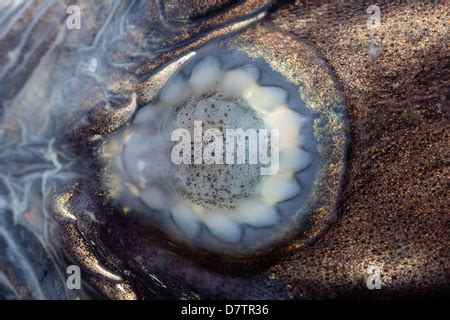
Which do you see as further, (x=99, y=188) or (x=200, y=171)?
(x=99, y=188)

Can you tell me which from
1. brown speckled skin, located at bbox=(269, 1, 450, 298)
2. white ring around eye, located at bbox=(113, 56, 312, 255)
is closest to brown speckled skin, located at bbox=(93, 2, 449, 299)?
brown speckled skin, located at bbox=(269, 1, 450, 298)

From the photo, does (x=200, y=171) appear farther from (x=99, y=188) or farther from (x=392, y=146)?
(x=392, y=146)

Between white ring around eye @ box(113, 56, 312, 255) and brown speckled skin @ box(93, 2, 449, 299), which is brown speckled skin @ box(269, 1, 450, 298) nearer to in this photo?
brown speckled skin @ box(93, 2, 449, 299)

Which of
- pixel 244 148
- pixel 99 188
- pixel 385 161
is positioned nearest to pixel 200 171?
pixel 244 148

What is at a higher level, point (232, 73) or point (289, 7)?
point (289, 7)

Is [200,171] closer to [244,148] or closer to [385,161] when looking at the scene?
[244,148]

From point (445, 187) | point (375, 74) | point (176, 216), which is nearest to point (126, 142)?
point (176, 216)

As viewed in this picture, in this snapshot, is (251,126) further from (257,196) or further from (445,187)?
(445,187)
